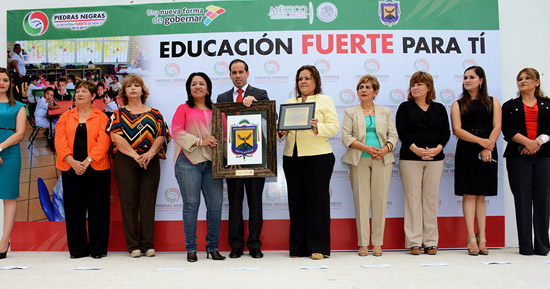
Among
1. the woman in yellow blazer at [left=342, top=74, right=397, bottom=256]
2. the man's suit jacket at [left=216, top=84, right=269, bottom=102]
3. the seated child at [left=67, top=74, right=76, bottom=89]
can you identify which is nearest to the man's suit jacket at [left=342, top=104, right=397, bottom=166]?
the woman in yellow blazer at [left=342, top=74, right=397, bottom=256]

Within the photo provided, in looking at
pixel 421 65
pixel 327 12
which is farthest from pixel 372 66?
pixel 327 12

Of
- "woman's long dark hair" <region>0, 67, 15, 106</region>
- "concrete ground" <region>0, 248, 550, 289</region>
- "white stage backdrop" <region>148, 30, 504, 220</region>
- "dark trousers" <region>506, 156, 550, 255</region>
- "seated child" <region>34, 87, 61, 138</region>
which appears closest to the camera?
"concrete ground" <region>0, 248, 550, 289</region>

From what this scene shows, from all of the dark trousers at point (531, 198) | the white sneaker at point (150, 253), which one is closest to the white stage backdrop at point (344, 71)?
the white sneaker at point (150, 253)

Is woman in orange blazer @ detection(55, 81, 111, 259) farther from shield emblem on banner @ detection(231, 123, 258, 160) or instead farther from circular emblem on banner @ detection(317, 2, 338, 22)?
circular emblem on banner @ detection(317, 2, 338, 22)

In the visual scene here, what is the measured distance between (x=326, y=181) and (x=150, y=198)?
5.45ft

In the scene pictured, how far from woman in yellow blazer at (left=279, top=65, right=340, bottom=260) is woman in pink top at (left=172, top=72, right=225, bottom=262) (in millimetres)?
673

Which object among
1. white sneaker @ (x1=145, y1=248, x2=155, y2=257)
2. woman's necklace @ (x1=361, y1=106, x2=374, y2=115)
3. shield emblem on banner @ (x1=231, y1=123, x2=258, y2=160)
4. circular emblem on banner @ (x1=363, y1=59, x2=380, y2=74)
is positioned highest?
circular emblem on banner @ (x1=363, y1=59, x2=380, y2=74)

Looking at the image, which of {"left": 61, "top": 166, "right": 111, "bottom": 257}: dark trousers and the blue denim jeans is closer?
the blue denim jeans

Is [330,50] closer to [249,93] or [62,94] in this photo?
[249,93]

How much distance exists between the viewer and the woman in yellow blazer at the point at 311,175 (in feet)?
12.1

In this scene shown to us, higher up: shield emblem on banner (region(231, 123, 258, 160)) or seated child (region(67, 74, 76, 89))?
seated child (region(67, 74, 76, 89))

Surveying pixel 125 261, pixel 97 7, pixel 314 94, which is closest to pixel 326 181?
pixel 314 94

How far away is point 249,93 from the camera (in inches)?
157

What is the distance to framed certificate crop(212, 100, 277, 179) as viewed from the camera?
3.64 m
